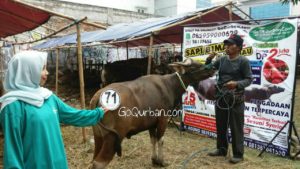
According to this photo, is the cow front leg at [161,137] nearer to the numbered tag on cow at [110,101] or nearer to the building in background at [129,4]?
the numbered tag on cow at [110,101]

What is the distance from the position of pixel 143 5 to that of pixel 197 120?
18896 mm

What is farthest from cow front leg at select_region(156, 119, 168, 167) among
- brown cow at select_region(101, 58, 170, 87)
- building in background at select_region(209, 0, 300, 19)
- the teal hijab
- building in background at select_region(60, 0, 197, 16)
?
building in background at select_region(60, 0, 197, 16)

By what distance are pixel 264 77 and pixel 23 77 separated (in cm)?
399

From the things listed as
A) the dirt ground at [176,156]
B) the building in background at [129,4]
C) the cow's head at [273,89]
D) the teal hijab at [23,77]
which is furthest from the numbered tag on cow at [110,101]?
the building in background at [129,4]

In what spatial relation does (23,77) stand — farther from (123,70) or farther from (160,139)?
(123,70)

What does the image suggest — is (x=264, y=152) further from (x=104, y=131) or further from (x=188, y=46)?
(x=104, y=131)

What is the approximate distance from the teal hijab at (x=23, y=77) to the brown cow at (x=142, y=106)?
167 centimetres

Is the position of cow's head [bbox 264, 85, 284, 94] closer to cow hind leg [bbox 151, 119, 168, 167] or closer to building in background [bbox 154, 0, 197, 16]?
cow hind leg [bbox 151, 119, 168, 167]

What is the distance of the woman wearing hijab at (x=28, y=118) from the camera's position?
6.28ft

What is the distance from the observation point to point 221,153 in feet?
15.7

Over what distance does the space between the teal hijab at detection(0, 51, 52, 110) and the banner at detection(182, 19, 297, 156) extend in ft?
12.6

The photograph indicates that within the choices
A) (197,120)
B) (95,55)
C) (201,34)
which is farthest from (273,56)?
(95,55)

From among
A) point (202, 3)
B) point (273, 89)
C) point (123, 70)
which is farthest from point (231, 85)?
point (202, 3)

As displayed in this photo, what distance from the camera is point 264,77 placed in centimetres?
496
